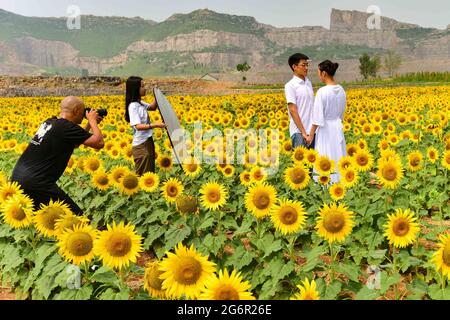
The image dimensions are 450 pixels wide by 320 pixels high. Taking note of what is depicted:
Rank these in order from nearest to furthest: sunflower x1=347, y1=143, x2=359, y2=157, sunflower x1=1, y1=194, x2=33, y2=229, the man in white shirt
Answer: sunflower x1=1, y1=194, x2=33, y2=229 → the man in white shirt → sunflower x1=347, y1=143, x2=359, y2=157

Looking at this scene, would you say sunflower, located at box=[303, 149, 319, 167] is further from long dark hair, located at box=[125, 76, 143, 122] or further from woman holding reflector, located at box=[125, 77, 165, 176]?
long dark hair, located at box=[125, 76, 143, 122]

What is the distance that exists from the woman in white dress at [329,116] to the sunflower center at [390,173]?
1.08 meters

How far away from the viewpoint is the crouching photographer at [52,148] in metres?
4.46

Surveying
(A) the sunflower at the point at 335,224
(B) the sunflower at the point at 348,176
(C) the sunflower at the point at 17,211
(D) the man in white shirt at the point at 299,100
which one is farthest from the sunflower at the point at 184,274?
(D) the man in white shirt at the point at 299,100

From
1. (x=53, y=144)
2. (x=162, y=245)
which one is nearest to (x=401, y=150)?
(x=162, y=245)

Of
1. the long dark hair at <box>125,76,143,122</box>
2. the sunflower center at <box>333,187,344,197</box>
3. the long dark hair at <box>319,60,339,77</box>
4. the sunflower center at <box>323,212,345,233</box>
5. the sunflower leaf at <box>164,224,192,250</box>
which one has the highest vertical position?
the long dark hair at <box>319,60,339,77</box>

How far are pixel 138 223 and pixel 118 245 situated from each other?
257cm

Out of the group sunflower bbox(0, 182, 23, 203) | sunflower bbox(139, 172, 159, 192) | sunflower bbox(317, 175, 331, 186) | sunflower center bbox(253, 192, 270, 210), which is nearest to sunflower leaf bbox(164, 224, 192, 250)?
sunflower bbox(139, 172, 159, 192)

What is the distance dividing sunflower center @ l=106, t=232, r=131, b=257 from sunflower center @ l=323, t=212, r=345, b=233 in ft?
5.21

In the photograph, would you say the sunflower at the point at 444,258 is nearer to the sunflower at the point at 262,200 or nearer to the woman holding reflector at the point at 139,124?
the sunflower at the point at 262,200

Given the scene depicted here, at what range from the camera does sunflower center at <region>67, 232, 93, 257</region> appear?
130 inches

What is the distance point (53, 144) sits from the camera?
4.48 metres

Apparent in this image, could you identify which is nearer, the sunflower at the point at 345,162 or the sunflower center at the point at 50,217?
the sunflower center at the point at 50,217

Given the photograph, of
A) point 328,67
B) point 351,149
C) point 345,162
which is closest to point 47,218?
point 345,162
